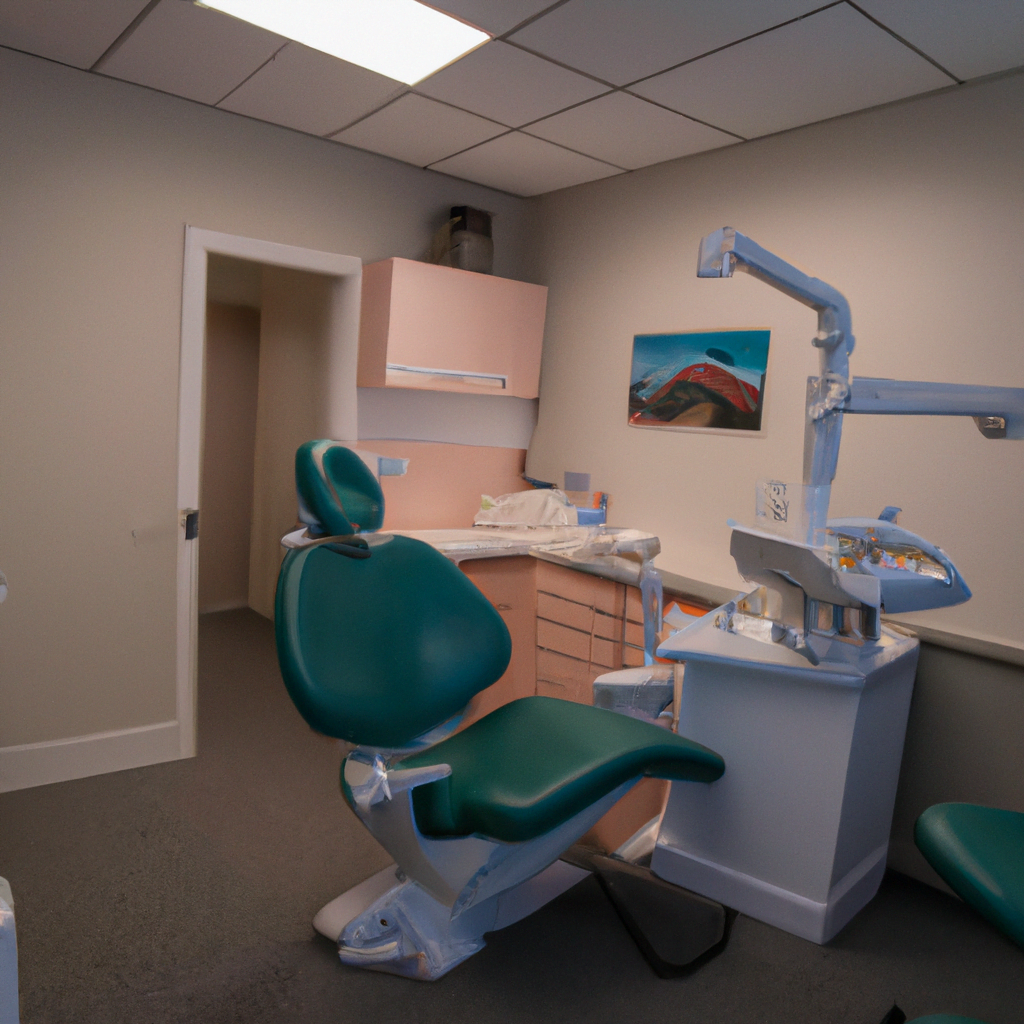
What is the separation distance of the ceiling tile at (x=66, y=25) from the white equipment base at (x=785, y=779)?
8.04 ft

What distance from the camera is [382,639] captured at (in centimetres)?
198

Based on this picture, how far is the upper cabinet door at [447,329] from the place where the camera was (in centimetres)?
344

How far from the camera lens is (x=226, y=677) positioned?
4.09 m

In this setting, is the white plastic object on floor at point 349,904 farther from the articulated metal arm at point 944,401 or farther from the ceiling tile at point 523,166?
the ceiling tile at point 523,166

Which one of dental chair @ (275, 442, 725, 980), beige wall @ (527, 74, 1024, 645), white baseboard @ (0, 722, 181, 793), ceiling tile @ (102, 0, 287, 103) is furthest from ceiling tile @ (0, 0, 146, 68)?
white baseboard @ (0, 722, 181, 793)

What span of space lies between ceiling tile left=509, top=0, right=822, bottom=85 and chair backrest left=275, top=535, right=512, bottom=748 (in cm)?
150

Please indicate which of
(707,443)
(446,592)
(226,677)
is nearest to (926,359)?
(707,443)

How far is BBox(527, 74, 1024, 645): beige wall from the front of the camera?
2.46m

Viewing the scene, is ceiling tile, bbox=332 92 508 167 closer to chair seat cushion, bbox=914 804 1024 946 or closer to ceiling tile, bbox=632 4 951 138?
ceiling tile, bbox=632 4 951 138

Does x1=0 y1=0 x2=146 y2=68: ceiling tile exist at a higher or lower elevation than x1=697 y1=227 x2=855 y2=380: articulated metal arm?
higher

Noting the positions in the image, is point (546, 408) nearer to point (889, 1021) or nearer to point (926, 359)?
point (926, 359)

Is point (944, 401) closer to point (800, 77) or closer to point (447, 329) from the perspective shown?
point (800, 77)

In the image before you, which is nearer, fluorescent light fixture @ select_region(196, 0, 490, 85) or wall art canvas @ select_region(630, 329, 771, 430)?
fluorescent light fixture @ select_region(196, 0, 490, 85)

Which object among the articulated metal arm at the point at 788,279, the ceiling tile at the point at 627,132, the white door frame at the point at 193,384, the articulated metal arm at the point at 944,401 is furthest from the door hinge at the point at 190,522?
the articulated metal arm at the point at 944,401
